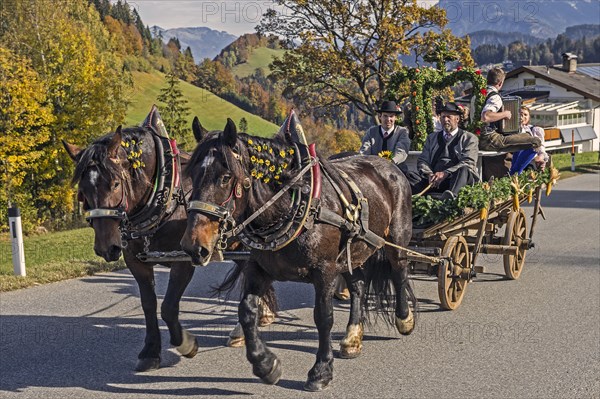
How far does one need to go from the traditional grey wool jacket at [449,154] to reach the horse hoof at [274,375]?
3369mm

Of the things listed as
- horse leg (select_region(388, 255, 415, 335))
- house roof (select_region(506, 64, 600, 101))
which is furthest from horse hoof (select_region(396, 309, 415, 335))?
house roof (select_region(506, 64, 600, 101))

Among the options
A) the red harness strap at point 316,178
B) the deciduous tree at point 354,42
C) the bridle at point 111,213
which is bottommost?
the bridle at point 111,213

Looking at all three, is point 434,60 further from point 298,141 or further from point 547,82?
point 547,82

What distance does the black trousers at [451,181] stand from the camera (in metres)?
7.41

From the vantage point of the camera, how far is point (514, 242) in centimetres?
872

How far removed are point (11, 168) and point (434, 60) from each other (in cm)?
1623

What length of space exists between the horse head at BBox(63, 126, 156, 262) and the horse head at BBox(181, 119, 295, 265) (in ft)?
2.28

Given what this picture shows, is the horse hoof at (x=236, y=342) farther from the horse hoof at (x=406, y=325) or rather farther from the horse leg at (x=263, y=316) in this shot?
the horse hoof at (x=406, y=325)

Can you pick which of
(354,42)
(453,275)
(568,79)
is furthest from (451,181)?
(568,79)

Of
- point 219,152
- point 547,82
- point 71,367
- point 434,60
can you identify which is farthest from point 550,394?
point 547,82

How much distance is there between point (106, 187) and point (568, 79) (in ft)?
197

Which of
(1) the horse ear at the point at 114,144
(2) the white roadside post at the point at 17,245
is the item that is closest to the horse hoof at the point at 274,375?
(1) the horse ear at the point at 114,144

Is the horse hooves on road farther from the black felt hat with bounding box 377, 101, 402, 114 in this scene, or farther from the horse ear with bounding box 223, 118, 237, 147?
the black felt hat with bounding box 377, 101, 402, 114

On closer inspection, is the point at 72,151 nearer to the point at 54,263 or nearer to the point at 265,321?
the point at 265,321
